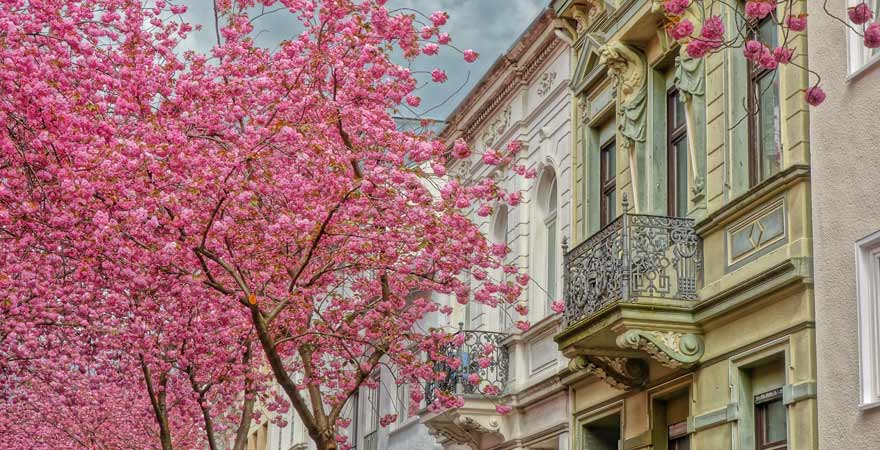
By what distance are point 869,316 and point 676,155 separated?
626 cm

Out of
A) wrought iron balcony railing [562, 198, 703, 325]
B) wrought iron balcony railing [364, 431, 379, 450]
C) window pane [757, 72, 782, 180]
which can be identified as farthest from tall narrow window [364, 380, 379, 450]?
window pane [757, 72, 782, 180]

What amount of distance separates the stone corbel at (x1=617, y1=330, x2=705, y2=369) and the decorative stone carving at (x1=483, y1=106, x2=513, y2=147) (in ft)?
32.0

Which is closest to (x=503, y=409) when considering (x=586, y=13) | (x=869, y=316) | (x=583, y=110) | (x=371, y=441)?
(x=583, y=110)

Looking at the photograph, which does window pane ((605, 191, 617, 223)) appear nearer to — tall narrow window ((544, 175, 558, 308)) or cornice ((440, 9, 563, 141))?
tall narrow window ((544, 175, 558, 308))

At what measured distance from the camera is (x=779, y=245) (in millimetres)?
15016

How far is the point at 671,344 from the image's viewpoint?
16844mm

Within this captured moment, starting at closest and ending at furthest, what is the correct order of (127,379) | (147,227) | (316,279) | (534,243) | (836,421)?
(836,421) → (147,227) → (316,279) → (534,243) → (127,379)

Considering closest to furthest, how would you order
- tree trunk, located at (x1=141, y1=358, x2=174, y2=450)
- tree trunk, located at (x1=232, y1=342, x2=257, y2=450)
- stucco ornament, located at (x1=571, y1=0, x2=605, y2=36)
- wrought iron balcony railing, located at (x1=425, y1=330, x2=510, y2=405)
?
stucco ornament, located at (x1=571, y1=0, x2=605, y2=36)
wrought iron balcony railing, located at (x1=425, y1=330, x2=510, y2=405)
tree trunk, located at (x1=232, y1=342, x2=257, y2=450)
tree trunk, located at (x1=141, y1=358, x2=174, y2=450)

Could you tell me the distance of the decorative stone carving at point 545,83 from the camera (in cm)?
2402

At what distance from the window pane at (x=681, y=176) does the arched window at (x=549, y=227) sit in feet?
16.1

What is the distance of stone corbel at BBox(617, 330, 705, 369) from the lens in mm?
16766

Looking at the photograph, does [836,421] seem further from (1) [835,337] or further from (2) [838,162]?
(2) [838,162]

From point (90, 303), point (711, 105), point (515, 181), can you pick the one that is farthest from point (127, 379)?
point (711, 105)

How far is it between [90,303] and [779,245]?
11340mm
